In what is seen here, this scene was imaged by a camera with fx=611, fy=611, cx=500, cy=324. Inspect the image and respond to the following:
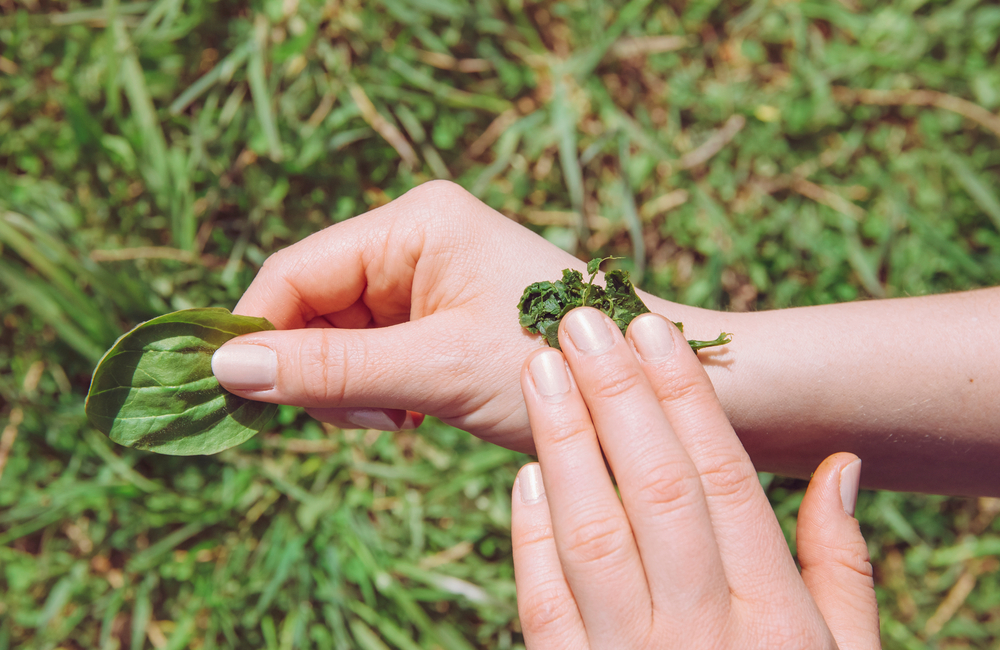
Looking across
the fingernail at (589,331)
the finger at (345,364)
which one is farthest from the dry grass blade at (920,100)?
the finger at (345,364)

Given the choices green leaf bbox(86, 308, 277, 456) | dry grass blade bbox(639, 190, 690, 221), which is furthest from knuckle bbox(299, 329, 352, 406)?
dry grass blade bbox(639, 190, 690, 221)

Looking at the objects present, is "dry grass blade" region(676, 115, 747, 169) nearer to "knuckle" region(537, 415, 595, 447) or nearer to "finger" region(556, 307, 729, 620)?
"finger" region(556, 307, 729, 620)

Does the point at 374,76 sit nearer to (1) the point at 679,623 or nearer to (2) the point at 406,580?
(2) the point at 406,580

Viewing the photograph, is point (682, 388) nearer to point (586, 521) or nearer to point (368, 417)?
point (586, 521)

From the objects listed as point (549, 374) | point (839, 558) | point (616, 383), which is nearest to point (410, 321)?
point (549, 374)

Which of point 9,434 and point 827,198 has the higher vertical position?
point 827,198
